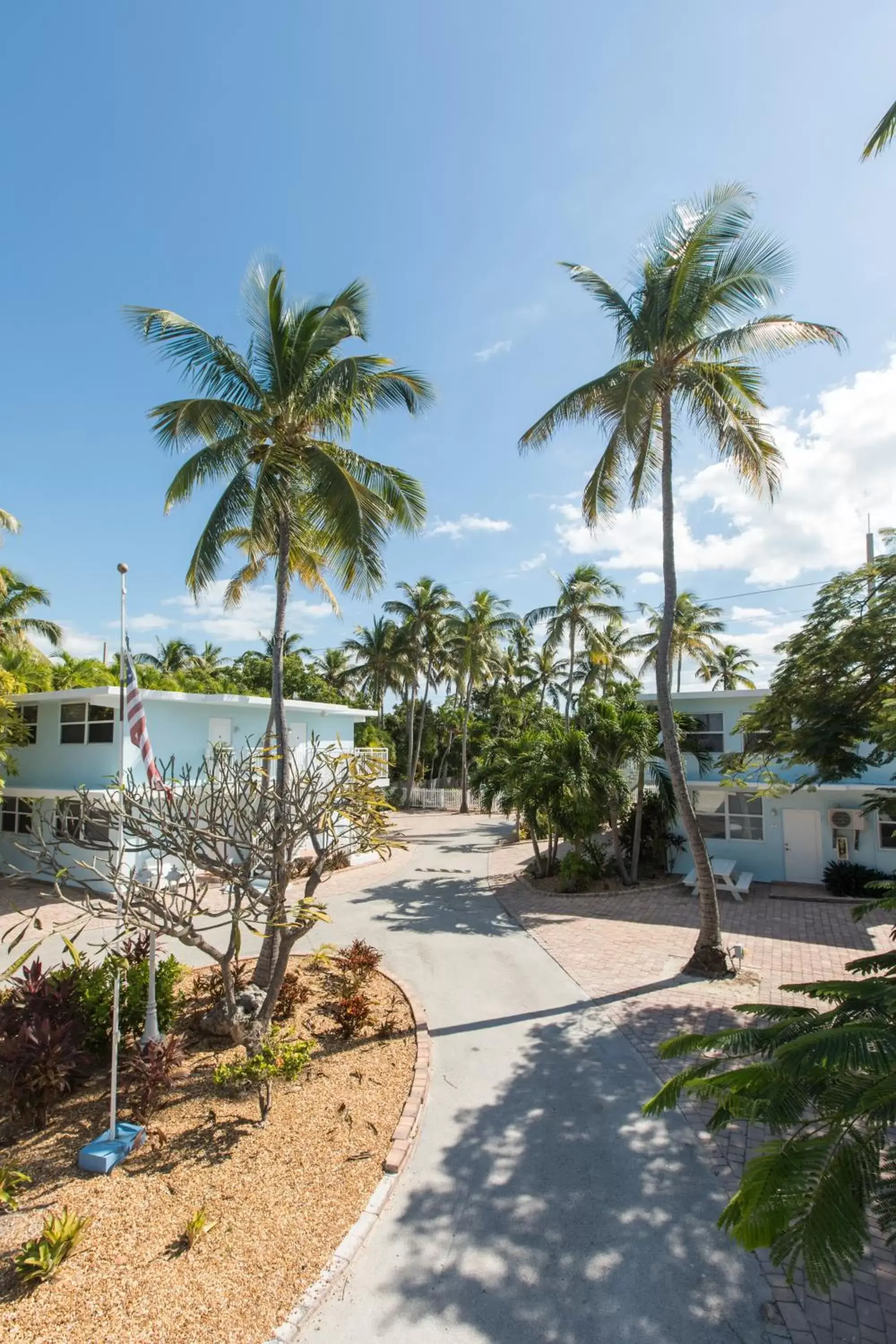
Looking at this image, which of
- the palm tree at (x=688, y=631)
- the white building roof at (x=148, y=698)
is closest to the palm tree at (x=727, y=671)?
the palm tree at (x=688, y=631)

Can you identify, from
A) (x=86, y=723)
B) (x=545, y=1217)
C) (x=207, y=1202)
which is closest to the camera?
(x=545, y=1217)

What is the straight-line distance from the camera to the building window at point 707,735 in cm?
1828

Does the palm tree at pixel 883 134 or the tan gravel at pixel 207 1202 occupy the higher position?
the palm tree at pixel 883 134

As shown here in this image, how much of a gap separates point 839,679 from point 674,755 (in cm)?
277

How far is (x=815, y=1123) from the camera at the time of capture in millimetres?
2402

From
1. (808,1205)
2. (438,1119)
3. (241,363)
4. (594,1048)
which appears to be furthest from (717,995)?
(241,363)

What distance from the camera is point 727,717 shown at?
1822cm

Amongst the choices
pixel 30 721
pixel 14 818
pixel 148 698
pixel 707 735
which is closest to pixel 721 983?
pixel 707 735

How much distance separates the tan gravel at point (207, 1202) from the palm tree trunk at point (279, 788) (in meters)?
1.56

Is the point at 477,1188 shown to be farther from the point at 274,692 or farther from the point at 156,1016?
the point at 274,692

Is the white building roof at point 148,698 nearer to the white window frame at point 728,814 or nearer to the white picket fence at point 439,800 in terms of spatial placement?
the white window frame at point 728,814

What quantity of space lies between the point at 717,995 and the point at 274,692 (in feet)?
26.6

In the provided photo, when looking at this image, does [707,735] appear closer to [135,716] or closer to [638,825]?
[638,825]

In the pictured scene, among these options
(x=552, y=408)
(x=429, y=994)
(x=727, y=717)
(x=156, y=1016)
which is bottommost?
(x=429, y=994)
